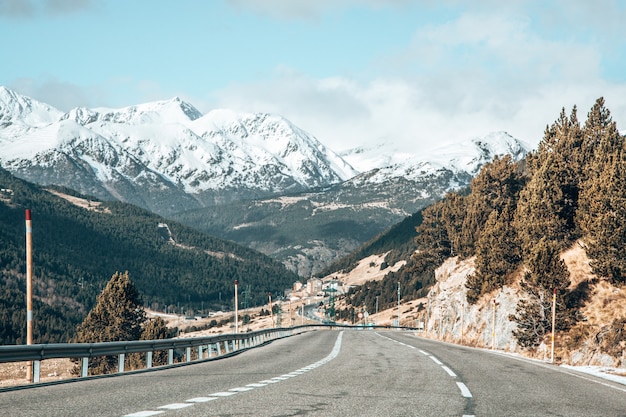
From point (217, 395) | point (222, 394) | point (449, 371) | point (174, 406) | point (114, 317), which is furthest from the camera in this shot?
point (114, 317)

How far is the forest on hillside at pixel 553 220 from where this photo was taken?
49.2 metres

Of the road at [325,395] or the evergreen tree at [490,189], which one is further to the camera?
the evergreen tree at [490,189]

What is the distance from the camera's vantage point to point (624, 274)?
48.9 m

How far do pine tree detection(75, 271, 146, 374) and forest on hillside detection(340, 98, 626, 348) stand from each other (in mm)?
37157

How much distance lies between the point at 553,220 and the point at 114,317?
47.9 metres

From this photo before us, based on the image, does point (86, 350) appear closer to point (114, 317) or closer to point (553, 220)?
point (553, 220)

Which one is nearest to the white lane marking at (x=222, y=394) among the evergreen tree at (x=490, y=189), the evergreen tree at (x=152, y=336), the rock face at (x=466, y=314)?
the rock face at (x=466, y=314)

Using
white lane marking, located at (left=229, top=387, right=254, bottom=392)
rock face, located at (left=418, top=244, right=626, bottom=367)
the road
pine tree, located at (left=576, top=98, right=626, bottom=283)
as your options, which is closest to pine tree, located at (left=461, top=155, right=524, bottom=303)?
rock face, located at (left=418, top=244, right=626, bottom=367)

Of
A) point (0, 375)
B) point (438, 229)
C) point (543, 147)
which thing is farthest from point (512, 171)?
point (0, 375)

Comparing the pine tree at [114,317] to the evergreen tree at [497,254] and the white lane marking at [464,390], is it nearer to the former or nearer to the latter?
the evergreen tree at [497,254]

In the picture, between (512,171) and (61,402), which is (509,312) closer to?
(512,171)

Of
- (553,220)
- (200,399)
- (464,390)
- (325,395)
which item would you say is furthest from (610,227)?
(200,399)

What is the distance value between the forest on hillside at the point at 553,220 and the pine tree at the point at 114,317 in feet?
122

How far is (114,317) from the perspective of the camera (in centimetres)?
8088
